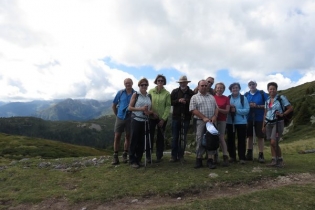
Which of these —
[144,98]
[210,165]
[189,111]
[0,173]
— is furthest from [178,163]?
[0,173]

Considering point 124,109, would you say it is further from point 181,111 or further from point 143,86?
point 181,111

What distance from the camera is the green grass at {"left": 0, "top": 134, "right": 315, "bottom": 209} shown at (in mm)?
8336

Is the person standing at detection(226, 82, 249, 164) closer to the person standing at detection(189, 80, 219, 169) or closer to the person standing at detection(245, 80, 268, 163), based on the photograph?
the person standing at detection(245, 80, 268, 163)

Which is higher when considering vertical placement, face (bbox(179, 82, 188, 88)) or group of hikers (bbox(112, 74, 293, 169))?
face (bbox(179, 82, 188, 88))

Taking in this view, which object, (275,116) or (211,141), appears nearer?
(211,141)

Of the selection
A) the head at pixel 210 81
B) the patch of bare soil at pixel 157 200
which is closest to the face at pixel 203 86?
the head at pixel 210 81

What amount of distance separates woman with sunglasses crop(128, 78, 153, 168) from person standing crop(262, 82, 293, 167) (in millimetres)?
5560

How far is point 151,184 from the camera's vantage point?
10.0 meters

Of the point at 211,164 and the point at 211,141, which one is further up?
the point at 211,141

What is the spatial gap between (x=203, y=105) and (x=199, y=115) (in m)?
0.49

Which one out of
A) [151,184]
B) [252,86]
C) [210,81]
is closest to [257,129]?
[252,86]

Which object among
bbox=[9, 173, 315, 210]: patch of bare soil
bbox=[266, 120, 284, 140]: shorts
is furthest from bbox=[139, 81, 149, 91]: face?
bbox=[266, 120, 284, 140]: shorts

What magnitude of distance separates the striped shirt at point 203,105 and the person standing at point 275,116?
2785 mm

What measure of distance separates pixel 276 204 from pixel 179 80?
6.59 m
